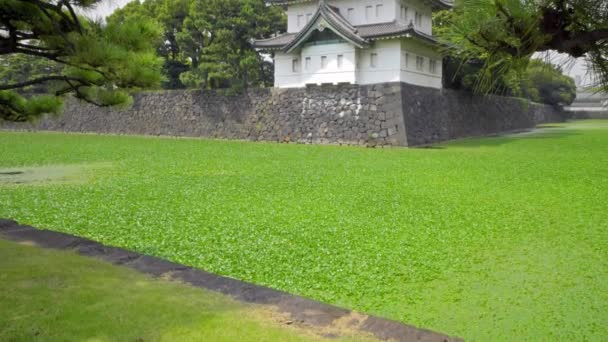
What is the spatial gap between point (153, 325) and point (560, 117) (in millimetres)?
37053

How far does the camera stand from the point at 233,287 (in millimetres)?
2711

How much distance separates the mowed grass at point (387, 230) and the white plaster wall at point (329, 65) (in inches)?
300

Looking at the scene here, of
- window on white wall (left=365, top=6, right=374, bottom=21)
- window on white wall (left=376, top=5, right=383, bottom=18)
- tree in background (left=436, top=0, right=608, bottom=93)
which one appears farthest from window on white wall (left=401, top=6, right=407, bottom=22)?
tree in background (left=436, top=0, right=608, bottom=93)

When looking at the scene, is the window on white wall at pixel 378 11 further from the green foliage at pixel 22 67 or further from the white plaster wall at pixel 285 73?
the green foliage at pixel 22 67

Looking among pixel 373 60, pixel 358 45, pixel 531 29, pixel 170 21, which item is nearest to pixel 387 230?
pixel 531 29

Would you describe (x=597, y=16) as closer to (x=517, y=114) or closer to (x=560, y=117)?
(x=517, y=114)

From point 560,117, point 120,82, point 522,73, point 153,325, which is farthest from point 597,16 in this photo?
point 560,117

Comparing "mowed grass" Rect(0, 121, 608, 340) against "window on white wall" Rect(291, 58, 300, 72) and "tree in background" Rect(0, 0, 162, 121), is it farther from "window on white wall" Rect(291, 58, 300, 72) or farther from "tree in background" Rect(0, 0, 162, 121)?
"window on white wall" Rect(291, 58, 300, 72)

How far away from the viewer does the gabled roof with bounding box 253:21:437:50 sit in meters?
16.0

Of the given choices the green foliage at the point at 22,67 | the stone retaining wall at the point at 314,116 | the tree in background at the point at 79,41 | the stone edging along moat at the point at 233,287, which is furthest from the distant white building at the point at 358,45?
the stone edging along moat at the point at 233,287

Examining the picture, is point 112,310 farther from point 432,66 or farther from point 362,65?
point 432,66

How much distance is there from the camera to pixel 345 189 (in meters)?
7.61

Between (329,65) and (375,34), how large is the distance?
208cm

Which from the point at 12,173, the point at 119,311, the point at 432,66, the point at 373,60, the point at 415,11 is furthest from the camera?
the point at 432,66
